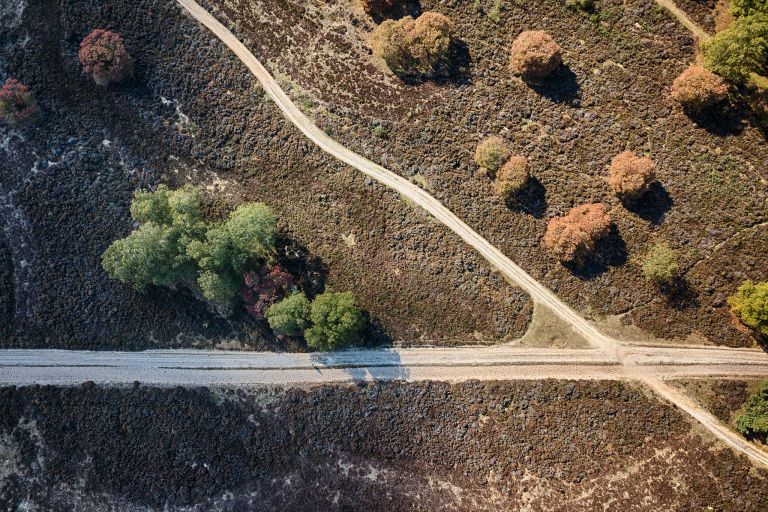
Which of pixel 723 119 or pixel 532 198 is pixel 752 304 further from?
pixel 532 198

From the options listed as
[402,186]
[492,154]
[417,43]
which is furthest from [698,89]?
[402,186]

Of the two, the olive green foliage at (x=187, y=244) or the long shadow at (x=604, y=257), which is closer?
the long shadow at (x=604, y=257)

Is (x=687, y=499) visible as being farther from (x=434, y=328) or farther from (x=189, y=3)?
(x=189, y=3)

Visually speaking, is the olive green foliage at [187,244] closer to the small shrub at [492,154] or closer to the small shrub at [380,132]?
the small shrub at [380,132]

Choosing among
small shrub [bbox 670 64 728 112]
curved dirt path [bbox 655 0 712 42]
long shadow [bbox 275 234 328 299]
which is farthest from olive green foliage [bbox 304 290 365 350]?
curved dirt path [bbox 655 0 712 42]

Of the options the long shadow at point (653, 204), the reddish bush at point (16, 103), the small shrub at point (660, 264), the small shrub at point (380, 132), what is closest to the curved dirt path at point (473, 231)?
the small shrub at point (380, 132)

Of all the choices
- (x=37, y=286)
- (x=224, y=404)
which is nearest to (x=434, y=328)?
(x=224, y=404)
